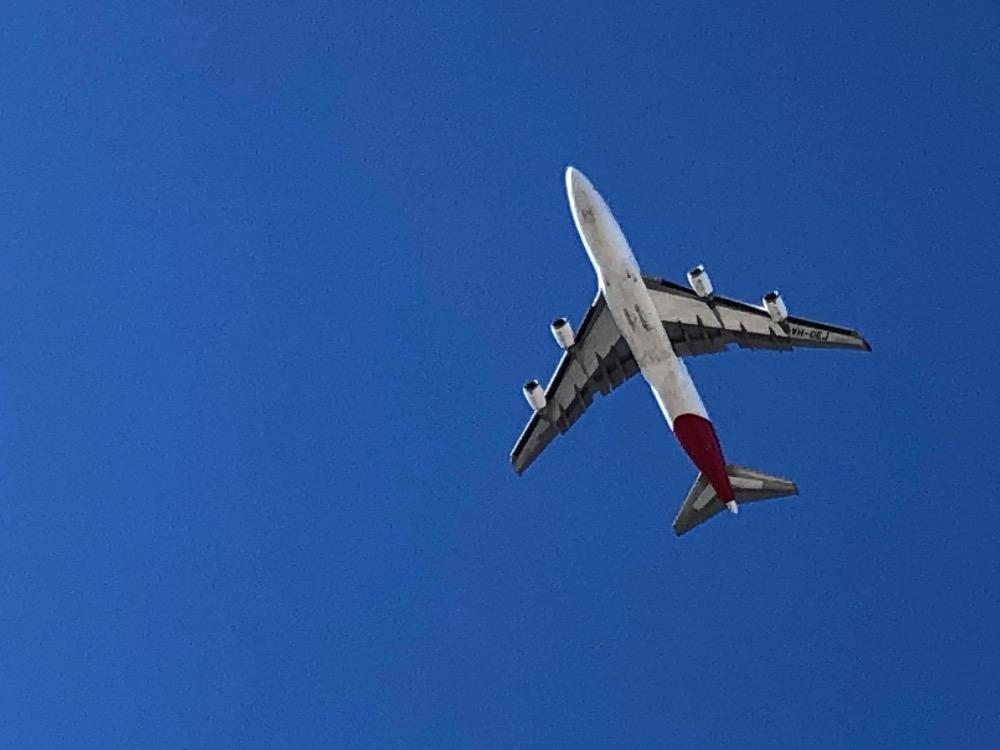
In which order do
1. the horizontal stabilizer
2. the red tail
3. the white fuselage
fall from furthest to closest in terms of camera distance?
the horizontal stabilizer
the red tail
the white fuselage

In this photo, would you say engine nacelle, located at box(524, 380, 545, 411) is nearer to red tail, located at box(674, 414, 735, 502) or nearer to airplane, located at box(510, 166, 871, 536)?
airplane, located at box(510, 166, 871, 536)

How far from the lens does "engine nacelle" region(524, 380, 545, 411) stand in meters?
104

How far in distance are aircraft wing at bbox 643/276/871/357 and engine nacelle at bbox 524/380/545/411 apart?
29.4 feet

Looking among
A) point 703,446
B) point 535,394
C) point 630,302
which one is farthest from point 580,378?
point 703,446

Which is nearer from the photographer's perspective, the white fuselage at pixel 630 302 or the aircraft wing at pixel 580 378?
the white fuselage at pixel 630 302

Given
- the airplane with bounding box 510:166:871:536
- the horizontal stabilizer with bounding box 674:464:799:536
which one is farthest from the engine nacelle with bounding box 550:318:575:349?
the horizontal stabilizer with bounding box 674:464:799:536

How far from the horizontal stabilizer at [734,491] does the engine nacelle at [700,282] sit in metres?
11.0

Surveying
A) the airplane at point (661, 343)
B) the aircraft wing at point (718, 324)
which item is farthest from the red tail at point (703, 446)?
the aircraft wing at point (718, 324)

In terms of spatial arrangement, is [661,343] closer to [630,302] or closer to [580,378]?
[630,302]

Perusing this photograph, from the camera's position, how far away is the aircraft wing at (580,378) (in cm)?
10262

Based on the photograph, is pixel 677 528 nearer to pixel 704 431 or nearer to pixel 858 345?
pixel 704 431

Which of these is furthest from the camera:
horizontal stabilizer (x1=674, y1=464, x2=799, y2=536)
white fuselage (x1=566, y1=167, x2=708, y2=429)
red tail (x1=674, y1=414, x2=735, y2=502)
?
horizontal stabilizer (x1=674, y1=464, x2=799, y2=536)

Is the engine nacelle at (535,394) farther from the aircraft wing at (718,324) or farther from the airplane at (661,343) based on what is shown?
the aircraft wing at (718,324)

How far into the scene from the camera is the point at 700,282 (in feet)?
323
